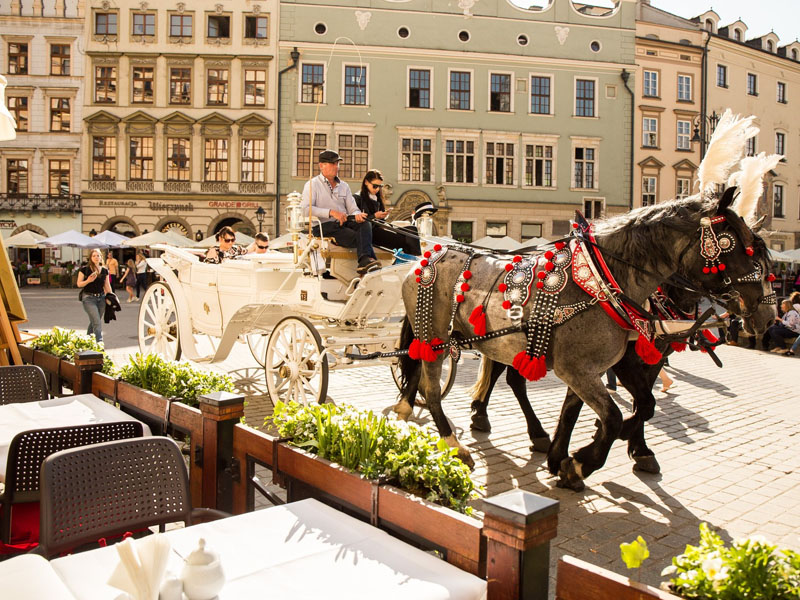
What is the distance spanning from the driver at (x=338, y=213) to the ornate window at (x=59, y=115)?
32064 millimetres

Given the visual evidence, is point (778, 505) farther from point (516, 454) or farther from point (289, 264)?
point (289, 264)

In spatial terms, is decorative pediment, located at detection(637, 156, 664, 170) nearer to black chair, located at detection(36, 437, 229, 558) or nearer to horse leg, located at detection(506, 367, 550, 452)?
horse leg, located at detection(506, 367, 550, 452)

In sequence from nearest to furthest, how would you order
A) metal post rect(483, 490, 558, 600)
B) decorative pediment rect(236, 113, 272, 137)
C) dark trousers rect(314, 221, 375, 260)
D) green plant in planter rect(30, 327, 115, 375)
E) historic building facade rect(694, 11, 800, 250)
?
1. metal post rect(483, 490, 558, 600)
2. green plant in planter rect(30, 327, 115, 375)
3. dark trousers rect(314, 221, 375, 260)
4. decorative pediment rect(236, 113, 272, 137)
5. historic building facade rect(694, 11, 800, 250)

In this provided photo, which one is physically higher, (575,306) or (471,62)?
(471,62)

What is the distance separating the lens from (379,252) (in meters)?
7.29

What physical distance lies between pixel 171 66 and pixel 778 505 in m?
33.4

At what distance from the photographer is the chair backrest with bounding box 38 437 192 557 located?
99.9 inches

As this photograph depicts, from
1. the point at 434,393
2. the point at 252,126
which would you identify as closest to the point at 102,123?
the point at 252,126

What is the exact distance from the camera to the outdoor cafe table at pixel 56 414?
12.1ft

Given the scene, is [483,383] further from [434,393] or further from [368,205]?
[368,205]

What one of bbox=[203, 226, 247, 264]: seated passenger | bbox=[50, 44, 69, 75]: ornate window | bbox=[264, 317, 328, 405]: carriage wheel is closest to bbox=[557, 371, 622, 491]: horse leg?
bbox=[264, 317, 328, 405]: carriage wheel

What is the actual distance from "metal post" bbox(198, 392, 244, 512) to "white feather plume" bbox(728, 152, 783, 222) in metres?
3.76

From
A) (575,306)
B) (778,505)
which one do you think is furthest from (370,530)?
(778,505)

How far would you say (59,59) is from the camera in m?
34.4
